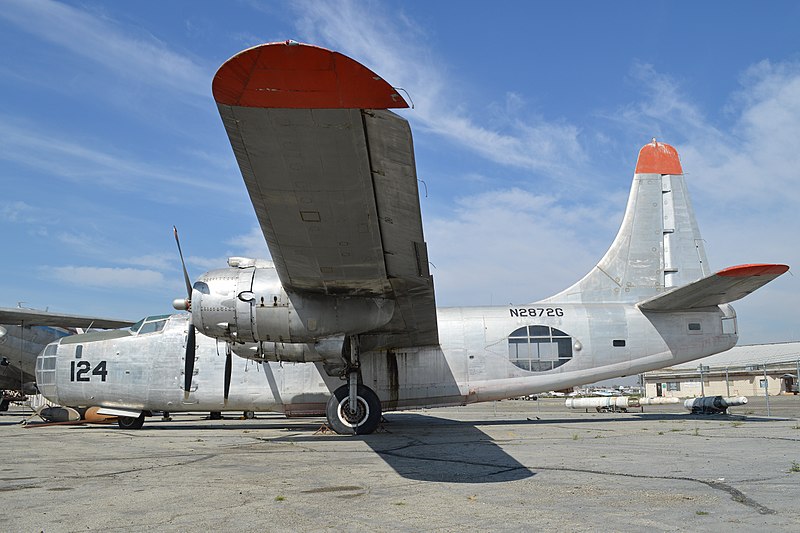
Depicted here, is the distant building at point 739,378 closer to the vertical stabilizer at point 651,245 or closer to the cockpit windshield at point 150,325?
the vertical stabilizer at point 651,245

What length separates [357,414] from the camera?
13.1 metres

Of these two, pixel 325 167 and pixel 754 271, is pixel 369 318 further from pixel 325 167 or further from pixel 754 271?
pixel 754 271

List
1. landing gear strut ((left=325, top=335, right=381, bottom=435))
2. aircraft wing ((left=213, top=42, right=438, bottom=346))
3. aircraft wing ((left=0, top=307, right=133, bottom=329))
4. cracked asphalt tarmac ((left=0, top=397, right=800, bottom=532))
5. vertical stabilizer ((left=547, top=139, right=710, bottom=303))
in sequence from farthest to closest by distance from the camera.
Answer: aircraft wing ((left=0, top=307, right=133, bottom=329))
vertical stabilizer ((left=547, top=139, right=710, bottom=303))
landing gear strut ((left=325, top=335, right=381, bottom=435))
aircraft wing ((left=213, top=42, right=438, bottom=346))
cracked asphalt tarmac ((left=0, top=397, right=800, bottom=532))

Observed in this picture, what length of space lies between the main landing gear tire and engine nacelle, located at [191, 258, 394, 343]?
6.55 ft

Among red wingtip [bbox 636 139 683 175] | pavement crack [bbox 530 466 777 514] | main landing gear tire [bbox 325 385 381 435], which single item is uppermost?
red wingtip [bbox 636 139 683 175]

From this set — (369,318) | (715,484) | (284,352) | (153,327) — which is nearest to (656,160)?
(369,318)

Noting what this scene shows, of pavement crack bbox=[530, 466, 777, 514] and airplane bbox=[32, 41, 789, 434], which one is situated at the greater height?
airplane bbox=[32, 41, 789, 434]

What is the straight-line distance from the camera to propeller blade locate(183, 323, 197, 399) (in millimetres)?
14387

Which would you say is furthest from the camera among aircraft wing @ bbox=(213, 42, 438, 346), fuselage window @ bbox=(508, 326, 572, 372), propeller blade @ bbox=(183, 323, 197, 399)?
fuselage window @ bbox=(508, 326, 572, 372)

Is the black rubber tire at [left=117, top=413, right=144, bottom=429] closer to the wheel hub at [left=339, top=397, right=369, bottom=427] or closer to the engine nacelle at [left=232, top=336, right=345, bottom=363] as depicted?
the engine nacelle at [left=232, top=336, right=345, bottom=363]

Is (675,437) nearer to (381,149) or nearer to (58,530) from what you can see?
(381,149)

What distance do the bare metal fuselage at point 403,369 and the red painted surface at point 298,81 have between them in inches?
421

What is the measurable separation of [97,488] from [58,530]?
204cm

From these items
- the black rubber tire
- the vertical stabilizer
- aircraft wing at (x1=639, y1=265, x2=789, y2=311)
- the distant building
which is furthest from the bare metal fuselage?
the distant building
